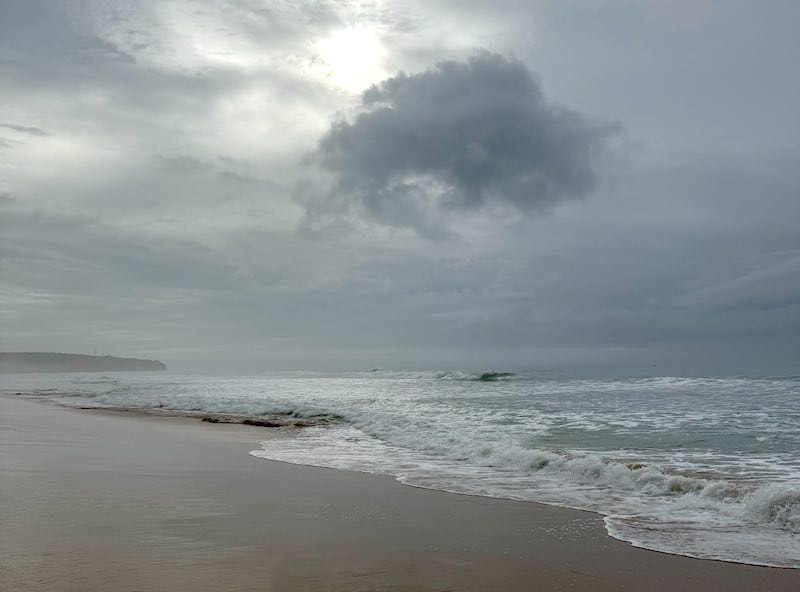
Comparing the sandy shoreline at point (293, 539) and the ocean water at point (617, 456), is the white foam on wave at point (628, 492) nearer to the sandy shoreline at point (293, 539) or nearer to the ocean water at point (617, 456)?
the ocean water at point (617, 456)

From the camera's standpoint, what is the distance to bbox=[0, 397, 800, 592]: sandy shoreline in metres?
5.22

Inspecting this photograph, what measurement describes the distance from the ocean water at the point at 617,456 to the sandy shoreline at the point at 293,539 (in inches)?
31.6

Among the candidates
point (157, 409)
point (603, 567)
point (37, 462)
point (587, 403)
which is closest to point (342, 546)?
point (603, 567)

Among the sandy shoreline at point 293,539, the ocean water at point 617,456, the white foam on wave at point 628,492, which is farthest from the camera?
the ocean water at point 617,456

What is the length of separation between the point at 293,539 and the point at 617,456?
26.7ft

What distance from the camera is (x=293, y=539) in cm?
647

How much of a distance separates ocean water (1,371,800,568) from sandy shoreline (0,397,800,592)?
31.6 inches

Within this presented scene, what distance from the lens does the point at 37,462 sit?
35.7 feet

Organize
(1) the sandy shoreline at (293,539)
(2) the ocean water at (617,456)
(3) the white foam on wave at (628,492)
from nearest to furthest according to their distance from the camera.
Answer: (1) the sandy shoreline at (293,539)
(3) the white foam on wave at (628,492)
(2) the ocean water at (617,456)

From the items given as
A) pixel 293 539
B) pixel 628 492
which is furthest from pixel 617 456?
pixel 293 539

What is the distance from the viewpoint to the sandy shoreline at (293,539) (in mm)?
5219

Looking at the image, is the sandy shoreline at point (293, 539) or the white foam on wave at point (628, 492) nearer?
the sandy shoreline at point (293, 539)

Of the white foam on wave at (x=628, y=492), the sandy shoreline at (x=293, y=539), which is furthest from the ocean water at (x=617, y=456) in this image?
the sandy shoreline at (x=293, y=539)

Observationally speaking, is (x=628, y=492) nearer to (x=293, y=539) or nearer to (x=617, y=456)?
(x=617, y=456)
